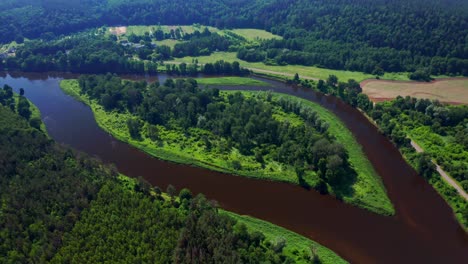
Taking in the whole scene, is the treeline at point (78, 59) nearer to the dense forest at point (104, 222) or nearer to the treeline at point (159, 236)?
the dense forest at point (104, 222)

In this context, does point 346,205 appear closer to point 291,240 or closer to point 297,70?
point 291,240

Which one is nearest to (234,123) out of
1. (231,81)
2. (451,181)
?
(231,81)

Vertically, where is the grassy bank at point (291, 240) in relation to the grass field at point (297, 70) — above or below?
below

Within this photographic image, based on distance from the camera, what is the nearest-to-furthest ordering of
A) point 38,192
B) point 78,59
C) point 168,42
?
1. point 38,192
2. point 78,59
3. point 168,42

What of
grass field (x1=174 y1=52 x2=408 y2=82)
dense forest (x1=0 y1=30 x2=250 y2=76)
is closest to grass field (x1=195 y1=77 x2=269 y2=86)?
dense forest (x1=0 y1=30 x2=250 y2=76)

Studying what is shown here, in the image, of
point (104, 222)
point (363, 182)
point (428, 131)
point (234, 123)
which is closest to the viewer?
point (104, 222)

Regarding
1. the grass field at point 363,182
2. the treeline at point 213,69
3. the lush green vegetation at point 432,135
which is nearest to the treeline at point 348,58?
the treeline at point 213,69

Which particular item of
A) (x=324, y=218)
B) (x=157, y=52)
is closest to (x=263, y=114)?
(x=324, y=218)

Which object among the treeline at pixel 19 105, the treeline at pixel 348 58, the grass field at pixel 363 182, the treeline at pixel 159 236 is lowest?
the treeline at pixel 159 236
